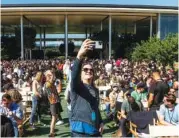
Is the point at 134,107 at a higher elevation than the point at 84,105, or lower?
lower

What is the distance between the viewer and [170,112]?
7074 mm

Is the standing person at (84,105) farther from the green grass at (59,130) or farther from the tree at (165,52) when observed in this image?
the tree at (165,52)

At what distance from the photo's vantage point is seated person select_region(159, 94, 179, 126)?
6977mm

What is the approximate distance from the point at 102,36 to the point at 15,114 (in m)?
37.5

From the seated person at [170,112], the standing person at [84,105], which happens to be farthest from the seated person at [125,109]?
the standing person at [84,105]

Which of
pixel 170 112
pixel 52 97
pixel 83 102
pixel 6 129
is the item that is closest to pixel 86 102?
pixel 83 102

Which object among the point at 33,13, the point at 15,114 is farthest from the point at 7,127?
the point at 33,13

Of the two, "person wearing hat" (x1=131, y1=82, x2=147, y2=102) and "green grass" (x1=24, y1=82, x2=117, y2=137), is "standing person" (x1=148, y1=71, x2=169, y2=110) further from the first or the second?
"green grass" (x1=24, y1=82, x2=117, y2=137)

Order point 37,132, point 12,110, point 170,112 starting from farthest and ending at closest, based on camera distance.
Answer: point 37,132, point 170,112, point 12,110

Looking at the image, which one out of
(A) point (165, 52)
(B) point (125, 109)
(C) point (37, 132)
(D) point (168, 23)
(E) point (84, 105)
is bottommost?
(C) point (37, 132)

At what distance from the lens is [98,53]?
4694 centimetres

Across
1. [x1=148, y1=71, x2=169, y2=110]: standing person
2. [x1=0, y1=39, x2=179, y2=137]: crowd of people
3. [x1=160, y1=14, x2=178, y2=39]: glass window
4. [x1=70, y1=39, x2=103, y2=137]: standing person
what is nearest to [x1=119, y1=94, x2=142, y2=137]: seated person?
[x1=0, y1=39, x2=179, y2=137]: crowd of people

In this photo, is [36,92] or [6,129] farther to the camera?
[36,92]

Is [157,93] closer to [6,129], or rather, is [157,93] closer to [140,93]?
[140,93]
